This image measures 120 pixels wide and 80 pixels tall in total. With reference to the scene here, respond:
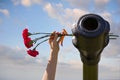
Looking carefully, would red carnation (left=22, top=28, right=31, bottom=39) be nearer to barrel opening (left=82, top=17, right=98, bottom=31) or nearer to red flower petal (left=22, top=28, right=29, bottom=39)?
red flower petal (left=22, top=28, right=29, bottom=39)

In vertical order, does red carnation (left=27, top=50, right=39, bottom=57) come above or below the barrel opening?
above

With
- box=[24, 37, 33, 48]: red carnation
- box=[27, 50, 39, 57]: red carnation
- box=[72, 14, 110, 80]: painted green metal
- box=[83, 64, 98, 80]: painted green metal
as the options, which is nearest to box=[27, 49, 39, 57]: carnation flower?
box=[27, 50, 39, 57]: red carnation

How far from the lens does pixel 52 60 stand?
4.86m

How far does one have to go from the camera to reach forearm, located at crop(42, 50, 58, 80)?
4738 mm

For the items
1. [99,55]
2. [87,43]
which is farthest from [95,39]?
[99,55]

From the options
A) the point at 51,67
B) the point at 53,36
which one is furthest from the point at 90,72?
the point at 53,36

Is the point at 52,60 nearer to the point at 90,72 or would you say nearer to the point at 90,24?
the point at 90,72

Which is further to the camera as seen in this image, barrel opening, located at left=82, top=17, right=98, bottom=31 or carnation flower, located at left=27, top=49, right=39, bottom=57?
carnation flower, located at left=27, top=49, right=39, bottom=57

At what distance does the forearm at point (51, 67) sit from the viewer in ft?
15.5

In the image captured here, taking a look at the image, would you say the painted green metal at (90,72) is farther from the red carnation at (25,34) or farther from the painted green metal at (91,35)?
the red carnation at (25,34)

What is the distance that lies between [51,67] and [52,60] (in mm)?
116

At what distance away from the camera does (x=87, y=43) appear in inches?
141

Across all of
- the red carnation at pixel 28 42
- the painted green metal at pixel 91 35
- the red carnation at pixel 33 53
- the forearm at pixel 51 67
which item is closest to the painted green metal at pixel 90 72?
the painted green metal at pixel 91 35

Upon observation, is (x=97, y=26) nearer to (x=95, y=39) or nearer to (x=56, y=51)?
(x=95, y=39)
